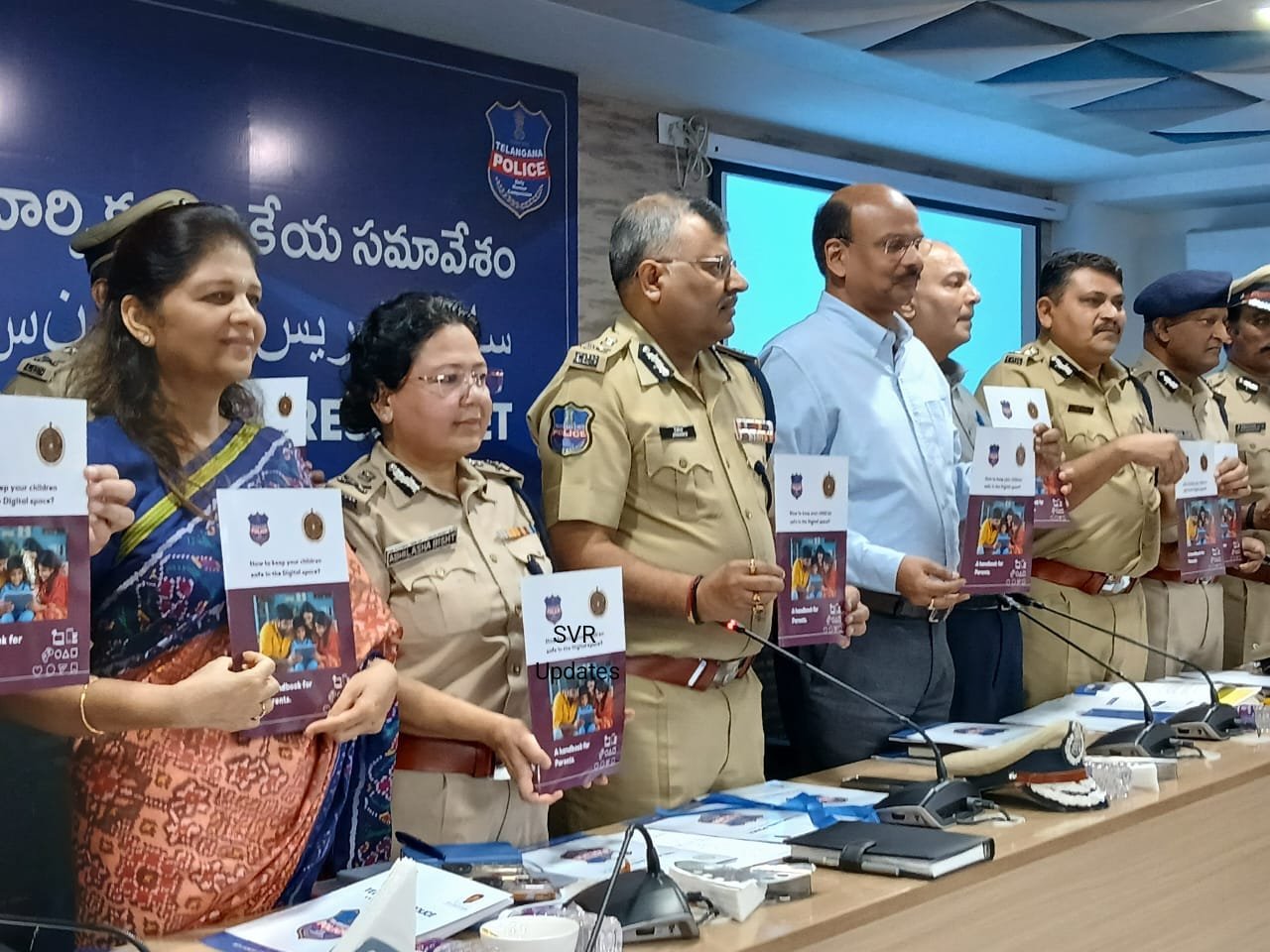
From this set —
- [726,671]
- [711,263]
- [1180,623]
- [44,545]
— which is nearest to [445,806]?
[726,671]

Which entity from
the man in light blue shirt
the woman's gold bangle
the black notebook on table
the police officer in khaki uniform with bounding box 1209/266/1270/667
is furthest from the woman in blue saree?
the police officer in khaki uniform with bounding box 1209/266/1270/667

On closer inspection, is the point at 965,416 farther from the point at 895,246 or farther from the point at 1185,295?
the point at 1185,295

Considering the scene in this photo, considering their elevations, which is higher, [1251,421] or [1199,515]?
[1251,421]

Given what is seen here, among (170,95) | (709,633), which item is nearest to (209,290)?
(709,633)

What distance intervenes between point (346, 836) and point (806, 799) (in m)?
0.74

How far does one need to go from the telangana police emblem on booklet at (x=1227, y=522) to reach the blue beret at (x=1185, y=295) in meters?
0.59

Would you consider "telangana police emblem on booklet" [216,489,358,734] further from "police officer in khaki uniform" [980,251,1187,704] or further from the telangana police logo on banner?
the telangana police logo on banner

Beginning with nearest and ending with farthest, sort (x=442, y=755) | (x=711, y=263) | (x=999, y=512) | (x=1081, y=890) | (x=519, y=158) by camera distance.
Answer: (x=1081, y=890) → (x=442, y=755) → (x=711, y=263) → (x=999, y=512) → (x=519, y=158)

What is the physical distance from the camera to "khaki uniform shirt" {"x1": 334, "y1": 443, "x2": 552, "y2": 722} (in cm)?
208

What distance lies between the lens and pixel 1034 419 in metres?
2.95

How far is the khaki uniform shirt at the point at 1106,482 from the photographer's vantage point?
3424mm

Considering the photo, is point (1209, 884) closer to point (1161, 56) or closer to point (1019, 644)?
point (1019, 644)

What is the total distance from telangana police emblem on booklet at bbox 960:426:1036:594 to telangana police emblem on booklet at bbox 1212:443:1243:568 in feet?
3.10

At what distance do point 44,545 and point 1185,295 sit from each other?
11.5 feet
